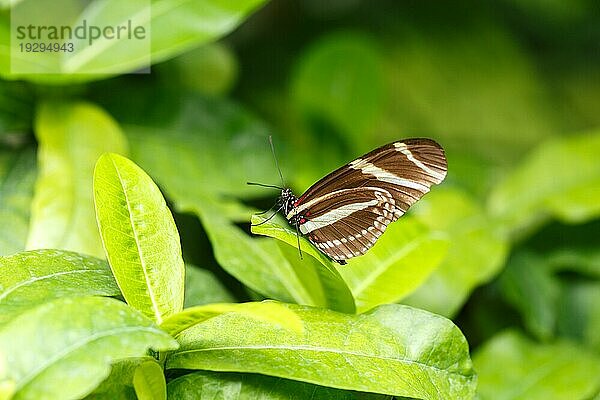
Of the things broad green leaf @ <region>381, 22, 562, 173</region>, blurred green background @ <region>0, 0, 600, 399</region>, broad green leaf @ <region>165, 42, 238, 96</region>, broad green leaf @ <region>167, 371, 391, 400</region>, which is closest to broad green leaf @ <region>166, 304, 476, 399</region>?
broad green leaf @ <region>167, 371, 391, 400</region>

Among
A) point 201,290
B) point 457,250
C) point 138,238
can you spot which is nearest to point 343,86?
point 457,250

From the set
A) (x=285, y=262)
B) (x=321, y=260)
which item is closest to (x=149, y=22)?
(x=285, y=262)

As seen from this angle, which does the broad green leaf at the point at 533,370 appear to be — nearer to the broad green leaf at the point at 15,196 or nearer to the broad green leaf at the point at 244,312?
the broad green leaf at the point at 244,312

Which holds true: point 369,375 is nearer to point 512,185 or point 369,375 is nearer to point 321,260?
point 321,260

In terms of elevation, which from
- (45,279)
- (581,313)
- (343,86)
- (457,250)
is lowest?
(581,313)

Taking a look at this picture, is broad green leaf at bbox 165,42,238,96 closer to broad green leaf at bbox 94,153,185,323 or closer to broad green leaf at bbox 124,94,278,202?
broad green leaf at bbox 124,94,278,202

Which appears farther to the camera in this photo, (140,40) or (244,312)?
(140,40)

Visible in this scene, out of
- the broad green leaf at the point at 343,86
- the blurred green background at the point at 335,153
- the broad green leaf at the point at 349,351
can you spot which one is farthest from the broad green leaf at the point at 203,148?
the broad green leaf at the point at 349,351

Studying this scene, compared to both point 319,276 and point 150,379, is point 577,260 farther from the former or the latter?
point 150,379
